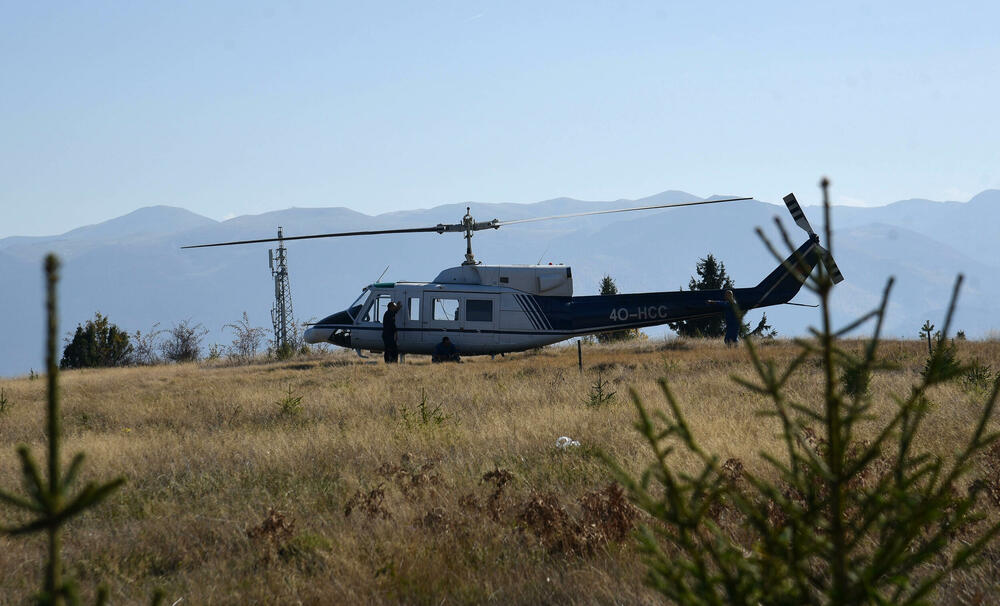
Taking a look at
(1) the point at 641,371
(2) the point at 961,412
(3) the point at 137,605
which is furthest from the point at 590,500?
(1) the point at 641,371

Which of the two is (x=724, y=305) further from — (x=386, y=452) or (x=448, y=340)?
(x=386, y=452)

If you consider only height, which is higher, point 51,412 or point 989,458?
point 51,412

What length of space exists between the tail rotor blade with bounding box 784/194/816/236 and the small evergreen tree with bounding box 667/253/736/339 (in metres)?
11.3

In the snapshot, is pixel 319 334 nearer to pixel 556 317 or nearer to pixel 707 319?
pixel 556 317

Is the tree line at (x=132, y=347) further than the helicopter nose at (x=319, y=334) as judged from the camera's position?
Yes

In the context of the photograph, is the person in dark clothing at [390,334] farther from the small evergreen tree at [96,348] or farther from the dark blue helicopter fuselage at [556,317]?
the small evergreen tree at [96,348]

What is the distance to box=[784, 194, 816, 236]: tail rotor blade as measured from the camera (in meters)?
19.3

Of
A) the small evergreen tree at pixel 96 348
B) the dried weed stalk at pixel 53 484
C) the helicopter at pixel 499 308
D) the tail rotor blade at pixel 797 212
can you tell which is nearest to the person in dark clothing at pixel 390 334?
the helicopter at pixel 499 308

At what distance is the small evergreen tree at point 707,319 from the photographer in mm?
35031

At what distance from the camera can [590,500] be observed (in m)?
5.52

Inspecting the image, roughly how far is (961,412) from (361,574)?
708 cm

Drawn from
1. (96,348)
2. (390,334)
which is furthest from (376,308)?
(96,348)

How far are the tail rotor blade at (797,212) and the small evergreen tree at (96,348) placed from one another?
78.0 feet

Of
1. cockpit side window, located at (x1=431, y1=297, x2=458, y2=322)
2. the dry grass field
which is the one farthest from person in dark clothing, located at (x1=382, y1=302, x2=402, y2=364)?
the dry grass field
